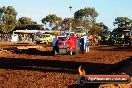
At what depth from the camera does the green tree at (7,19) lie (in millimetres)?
103238

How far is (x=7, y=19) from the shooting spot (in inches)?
4382

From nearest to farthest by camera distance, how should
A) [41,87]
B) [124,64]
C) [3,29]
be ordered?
[124,64] → [41,87] → [3,29]

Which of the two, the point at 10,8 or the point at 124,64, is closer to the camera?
the point at 124,64

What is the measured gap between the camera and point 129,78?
4.66 m

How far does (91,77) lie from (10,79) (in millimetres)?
8626

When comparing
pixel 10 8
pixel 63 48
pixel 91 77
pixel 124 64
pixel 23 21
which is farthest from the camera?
pixel 23 21

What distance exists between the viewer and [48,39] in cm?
5619

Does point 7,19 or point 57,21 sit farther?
point 57,21

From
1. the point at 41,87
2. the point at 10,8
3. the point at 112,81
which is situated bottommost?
the point at 41,87

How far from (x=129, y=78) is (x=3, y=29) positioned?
99.5m

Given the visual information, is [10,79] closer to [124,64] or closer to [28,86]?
[28,86]

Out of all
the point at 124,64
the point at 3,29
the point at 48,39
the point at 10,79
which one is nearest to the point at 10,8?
the point at 3,29

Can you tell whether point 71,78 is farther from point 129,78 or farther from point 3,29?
point 3,29

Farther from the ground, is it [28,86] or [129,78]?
[129,78]
